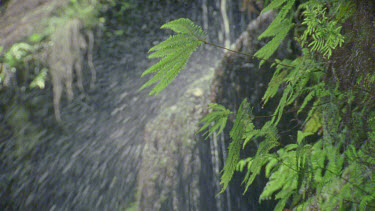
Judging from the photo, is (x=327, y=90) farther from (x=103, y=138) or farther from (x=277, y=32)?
(x=103, y=138)

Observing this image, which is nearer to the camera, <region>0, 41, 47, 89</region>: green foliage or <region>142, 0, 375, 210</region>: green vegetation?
<region>142, 0, 375, 210</region>: green vegetation

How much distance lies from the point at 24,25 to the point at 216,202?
533cm

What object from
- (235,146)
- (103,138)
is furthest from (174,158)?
(235,146)

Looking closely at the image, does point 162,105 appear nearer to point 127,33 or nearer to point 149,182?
point 149,182

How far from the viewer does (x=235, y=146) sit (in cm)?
105

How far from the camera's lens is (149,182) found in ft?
15.8

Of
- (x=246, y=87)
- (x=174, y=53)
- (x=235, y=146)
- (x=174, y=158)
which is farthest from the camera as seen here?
(x=174, y=158)

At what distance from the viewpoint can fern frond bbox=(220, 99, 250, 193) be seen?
1032mm

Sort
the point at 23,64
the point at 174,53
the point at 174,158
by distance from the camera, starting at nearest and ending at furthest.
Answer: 1. the point at 174,53
2. the point at 174,158
3. the point at 23,64

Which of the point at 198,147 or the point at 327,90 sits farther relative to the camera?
the point at 198,147

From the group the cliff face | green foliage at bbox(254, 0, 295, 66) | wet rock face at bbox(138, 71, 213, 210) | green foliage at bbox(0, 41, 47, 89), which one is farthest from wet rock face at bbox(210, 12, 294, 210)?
green foliage at bbox(0, 41, 47, 89)

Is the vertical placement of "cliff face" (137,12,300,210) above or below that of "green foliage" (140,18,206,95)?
below

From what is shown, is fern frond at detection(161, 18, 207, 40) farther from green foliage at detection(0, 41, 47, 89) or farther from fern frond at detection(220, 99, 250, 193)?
green foliage at detection(0, 41, 47, 89)

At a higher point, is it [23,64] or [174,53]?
[174,53]
